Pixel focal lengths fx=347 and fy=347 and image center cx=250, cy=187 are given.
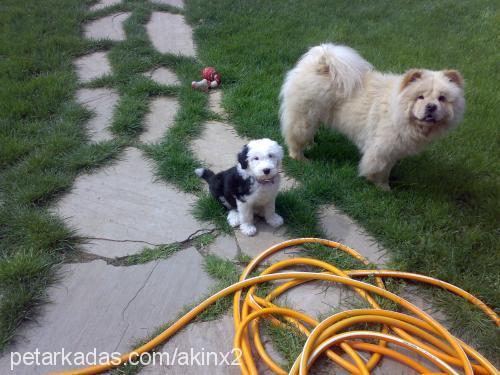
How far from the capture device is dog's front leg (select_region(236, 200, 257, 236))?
2625mm

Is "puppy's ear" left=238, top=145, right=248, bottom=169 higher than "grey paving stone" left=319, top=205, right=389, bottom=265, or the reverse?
"puppy's ear" left=238, top=145, right=248, bottom=169

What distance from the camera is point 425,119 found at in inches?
107

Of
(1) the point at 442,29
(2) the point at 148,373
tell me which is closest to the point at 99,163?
(2) the point at 148,373

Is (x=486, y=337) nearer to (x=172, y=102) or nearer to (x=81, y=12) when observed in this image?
(x=172, y=102)

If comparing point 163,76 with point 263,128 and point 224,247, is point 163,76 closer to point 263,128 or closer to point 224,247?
point 263,128

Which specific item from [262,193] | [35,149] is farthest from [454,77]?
[35,149]

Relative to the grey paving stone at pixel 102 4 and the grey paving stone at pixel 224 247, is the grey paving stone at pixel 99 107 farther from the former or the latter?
the grey paving stone at pixel 102 4

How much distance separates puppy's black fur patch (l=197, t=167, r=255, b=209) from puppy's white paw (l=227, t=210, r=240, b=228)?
6 centimetres

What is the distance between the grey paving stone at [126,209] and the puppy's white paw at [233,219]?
0.23 m

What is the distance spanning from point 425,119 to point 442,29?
181 inches

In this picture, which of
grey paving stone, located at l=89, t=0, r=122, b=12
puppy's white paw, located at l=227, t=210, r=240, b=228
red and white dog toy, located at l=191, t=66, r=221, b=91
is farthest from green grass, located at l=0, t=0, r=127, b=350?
red and white dog toy, located at l=191, t=66, r=221, b=91

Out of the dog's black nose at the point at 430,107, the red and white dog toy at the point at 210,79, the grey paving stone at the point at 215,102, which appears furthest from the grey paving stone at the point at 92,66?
the dog's black nose at the point at 430,107

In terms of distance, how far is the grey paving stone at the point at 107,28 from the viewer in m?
5.73

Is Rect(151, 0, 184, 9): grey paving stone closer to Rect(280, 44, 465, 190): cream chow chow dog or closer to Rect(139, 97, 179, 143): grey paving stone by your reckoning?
Rect(139, 97, 179, 143): grey paving stone
